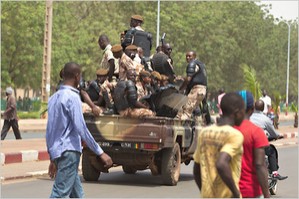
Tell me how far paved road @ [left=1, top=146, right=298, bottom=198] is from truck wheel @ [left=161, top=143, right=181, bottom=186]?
15cm

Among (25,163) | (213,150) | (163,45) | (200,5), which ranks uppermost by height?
(200,5)

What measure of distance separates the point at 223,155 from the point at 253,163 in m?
0.66

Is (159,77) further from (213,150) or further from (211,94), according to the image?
(211,94)

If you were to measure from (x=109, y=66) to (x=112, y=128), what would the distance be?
1.60 m

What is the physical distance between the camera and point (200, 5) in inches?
3049

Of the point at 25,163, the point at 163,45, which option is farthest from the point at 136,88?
the point at 25,163

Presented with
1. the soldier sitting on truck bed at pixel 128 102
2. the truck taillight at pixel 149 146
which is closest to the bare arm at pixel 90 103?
the soldier sitting on truck bed at pixel 128 102

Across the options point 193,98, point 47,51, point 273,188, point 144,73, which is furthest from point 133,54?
point 47,51

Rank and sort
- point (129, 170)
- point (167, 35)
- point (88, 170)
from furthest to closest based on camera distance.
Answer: point (167, 35), point (129, 170), point (88, 170)

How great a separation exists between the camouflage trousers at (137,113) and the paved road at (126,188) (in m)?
1.21

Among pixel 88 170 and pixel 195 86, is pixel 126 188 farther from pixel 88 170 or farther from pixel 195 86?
pixel 195 86

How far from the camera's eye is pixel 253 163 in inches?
292

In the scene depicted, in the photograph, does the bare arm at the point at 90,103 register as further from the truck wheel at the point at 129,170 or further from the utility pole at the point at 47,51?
the utility pole at the point at 47,51

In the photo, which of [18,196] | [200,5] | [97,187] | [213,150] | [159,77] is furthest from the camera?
[200,5]
